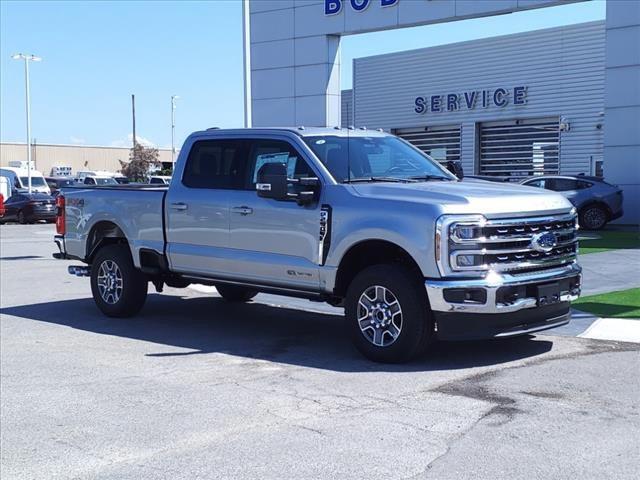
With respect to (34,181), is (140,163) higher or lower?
higher

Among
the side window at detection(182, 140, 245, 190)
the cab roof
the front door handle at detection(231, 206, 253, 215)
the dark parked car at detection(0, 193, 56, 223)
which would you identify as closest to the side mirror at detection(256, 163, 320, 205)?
the front door handle at detection(231, 206, 253, 215)

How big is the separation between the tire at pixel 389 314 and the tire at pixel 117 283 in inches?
143

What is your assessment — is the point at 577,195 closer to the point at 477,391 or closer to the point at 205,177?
the point at 205,177

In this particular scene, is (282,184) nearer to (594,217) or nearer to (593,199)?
(593,199)

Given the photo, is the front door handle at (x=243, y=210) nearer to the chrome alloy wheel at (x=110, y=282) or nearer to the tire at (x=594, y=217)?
the chrome alloy wheel at (x=110, y=282)

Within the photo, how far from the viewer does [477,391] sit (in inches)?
262

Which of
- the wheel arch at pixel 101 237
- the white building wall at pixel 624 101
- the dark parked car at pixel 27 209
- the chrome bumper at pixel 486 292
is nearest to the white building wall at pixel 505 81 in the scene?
the white building wall at pixel 624 101

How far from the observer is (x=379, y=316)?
7695mm

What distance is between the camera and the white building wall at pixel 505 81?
1271 inches

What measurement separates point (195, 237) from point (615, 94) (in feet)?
54.1

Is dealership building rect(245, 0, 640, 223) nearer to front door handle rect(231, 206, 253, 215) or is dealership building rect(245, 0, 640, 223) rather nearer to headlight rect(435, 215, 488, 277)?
front door handle rect(231, 206, 253, 215)

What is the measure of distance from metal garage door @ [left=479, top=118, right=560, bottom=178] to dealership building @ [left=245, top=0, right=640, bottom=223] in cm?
5

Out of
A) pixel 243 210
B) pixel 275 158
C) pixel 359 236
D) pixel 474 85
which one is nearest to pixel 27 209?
pixel 474 85

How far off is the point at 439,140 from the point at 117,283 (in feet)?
98.7
